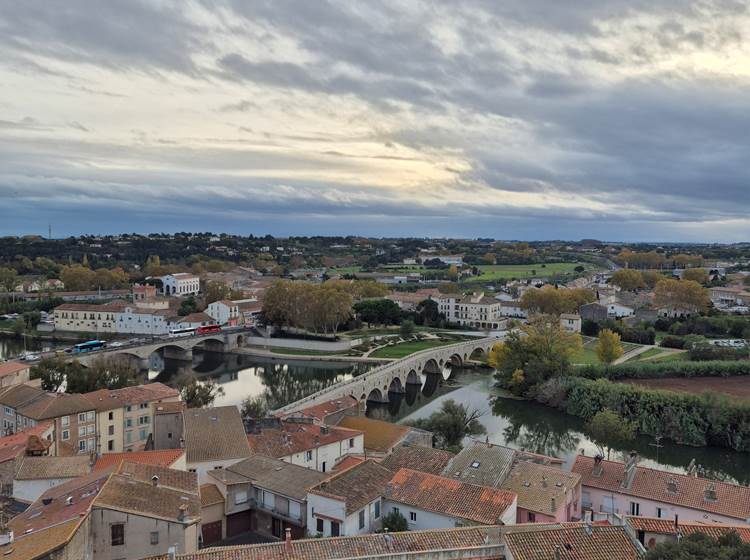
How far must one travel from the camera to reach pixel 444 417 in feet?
104

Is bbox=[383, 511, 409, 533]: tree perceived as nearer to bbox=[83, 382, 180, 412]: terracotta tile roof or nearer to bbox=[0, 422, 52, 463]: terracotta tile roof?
bbox=[0, 422, 52, 463]: terracotta tile roof

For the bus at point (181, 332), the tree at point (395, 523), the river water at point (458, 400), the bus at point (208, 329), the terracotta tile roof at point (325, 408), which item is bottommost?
the river water at point (458, 400)

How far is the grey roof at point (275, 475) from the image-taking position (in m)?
18.9

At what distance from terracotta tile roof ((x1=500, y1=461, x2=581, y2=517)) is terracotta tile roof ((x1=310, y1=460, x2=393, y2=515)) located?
3952mm

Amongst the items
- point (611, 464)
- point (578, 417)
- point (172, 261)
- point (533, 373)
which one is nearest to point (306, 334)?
point (533, 373)

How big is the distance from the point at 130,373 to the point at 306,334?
31747 millimetres

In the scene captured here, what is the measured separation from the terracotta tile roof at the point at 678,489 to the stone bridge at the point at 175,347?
40.1 meters

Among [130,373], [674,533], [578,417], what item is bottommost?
[578,417]

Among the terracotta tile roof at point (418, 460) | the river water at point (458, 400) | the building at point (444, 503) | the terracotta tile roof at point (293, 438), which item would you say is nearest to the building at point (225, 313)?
the river water at point (458, 400)

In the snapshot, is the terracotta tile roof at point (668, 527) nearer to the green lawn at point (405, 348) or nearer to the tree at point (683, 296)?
the green lawn at point (405, 348)

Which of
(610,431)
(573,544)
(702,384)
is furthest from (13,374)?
(702,384)

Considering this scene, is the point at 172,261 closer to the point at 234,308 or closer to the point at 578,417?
the point at 234,308

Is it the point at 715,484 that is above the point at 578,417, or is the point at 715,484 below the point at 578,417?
above

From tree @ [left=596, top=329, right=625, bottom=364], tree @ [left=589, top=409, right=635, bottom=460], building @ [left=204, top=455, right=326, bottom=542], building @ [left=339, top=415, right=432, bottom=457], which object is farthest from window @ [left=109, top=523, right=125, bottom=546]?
tree @ [left=596, top=329, right=625, bottom=364]
